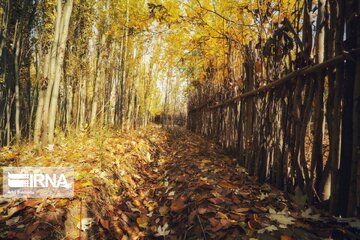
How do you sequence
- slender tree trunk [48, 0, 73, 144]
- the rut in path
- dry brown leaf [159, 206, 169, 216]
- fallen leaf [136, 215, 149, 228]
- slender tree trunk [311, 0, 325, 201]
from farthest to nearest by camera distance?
slender tree trunk [48, 0, 73, 144] → dry brown leaf [159, 206, 169, 216] → fallen leaf [136, 215, 149, 228] → slender tree trunk [311, 0, 325, 201] → the rut in path

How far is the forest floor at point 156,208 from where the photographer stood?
1.92m

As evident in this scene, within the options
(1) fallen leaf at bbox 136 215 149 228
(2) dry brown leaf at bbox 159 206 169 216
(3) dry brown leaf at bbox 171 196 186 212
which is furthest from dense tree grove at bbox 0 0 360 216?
(1) fallen leaf at bbox 136 215 149 228

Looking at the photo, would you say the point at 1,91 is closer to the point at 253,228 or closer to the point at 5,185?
the point at 5,185

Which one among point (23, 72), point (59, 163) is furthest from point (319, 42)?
point (23, 72)

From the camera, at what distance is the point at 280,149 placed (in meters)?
2.82

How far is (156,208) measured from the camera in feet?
9.91

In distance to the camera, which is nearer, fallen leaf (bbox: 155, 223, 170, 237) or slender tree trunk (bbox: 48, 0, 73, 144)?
fallen leaf (bbox: 155, 223, 170, 237)

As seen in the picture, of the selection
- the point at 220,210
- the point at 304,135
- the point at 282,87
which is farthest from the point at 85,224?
the point at 282,87

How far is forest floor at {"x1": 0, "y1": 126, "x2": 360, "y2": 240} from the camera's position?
1919 millimetres

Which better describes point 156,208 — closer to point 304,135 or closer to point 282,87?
point 304,135

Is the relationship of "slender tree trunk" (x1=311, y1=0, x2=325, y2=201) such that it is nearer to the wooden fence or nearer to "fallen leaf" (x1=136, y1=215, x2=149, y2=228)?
the wooden fence

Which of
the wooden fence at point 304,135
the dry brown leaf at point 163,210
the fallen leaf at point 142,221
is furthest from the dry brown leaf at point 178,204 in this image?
the wooden fence at point 304,135

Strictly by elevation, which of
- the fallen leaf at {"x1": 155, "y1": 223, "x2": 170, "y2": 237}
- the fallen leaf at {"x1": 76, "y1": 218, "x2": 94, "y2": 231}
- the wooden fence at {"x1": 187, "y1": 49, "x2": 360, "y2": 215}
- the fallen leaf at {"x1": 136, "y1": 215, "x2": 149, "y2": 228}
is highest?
the wooden fence at {"x1": 187, "y1": 49, "x2": 360, "y2": 215}

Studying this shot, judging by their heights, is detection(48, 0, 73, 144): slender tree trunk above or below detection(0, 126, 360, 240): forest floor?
above
